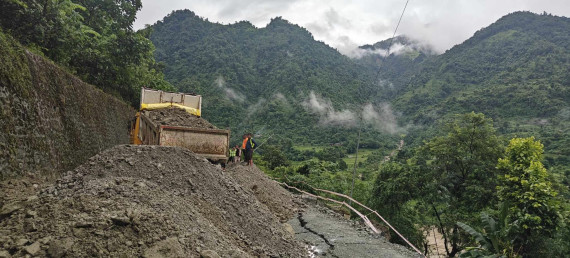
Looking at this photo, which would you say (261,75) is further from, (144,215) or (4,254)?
(4,254)

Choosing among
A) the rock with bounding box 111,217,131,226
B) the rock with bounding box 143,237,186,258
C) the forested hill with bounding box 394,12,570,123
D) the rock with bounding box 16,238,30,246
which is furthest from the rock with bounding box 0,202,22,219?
the forested hill with bounding box 394,12,570,123

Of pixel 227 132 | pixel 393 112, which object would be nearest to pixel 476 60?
pixel 393 112

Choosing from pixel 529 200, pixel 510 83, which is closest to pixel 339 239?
pixel 529 200

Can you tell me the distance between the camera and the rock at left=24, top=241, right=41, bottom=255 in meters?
2.97

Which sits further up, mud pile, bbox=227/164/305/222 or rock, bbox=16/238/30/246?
rock, bbox=16/238/30/246

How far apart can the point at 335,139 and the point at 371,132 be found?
40.6 ft

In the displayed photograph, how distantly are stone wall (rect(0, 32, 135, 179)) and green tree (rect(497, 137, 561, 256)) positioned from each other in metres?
12.1

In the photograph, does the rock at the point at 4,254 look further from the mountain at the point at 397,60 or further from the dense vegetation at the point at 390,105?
the mountain at the point at 397,60

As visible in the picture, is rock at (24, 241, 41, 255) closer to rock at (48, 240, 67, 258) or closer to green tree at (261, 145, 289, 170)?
rock at (48, 240, 67, 258)

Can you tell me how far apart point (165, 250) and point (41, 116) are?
556cm

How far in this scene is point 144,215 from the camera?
385 cm

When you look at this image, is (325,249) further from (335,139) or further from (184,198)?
(335,139)

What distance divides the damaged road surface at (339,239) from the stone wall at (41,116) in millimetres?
5667

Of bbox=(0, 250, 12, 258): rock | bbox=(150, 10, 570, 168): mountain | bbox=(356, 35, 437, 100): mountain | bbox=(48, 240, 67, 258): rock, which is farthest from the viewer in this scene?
bbox=(356, 35, 437, 100): mountain
